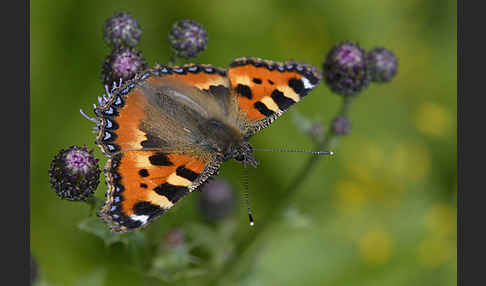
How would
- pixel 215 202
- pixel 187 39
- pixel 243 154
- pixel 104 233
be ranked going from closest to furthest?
pixel 104 233 → pixel 243 154 → pixel 187 39 → pixel 215 202

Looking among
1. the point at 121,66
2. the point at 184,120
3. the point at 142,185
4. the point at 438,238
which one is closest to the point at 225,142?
the point at 184,120

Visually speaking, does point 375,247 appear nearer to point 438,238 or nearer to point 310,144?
point 438,238

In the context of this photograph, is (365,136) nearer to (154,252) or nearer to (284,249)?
(284,249)

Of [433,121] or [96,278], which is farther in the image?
[433,121]

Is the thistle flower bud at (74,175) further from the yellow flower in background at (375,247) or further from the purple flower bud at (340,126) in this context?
the yellow flower in background at (375,247)

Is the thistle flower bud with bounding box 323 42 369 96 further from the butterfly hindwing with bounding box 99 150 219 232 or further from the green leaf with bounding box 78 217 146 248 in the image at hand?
the green leaf with bounding box 78 217 146 248

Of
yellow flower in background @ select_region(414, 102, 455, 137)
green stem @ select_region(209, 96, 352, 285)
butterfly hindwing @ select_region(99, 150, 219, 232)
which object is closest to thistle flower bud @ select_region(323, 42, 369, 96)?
green stem @ select_region(209, 96, 352, 285)
